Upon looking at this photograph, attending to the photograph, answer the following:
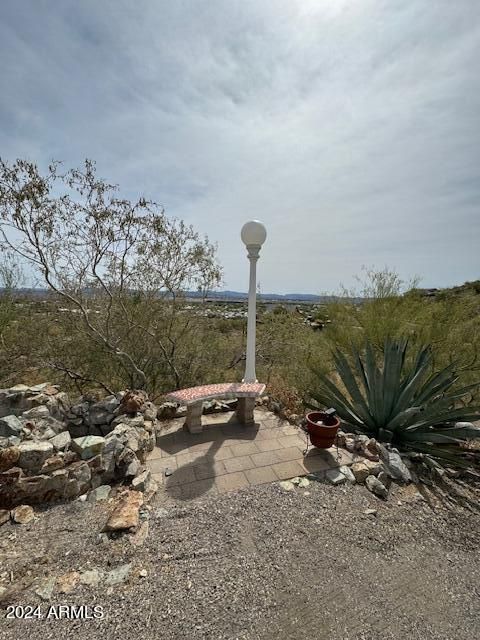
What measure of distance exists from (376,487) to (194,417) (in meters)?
2.05

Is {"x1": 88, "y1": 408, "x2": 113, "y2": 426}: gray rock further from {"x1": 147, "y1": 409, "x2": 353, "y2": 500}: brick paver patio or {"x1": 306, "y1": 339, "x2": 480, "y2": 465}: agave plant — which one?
{"x1": 306, "y1": 339, "x2": 480, "y2": 465}: agave plant

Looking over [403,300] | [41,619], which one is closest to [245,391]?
[41,619]

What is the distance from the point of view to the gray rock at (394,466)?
9.09 feet

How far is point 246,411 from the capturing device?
3.62 metres

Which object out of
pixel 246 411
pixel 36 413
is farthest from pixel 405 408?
pixel 36 413

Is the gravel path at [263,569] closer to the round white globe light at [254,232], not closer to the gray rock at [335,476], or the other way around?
the gray rock at [335,476]

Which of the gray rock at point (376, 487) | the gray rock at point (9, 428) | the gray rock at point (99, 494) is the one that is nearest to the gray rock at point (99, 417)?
the gray rock at point (9, 428)

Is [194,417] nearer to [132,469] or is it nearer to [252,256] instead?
[132,469]

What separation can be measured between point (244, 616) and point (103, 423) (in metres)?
2.47

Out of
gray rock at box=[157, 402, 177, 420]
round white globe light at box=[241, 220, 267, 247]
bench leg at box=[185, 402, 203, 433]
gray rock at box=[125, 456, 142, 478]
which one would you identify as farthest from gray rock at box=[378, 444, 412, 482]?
round white globe light at box=[241, 220, 267, 247]

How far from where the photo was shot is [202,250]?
461 cm

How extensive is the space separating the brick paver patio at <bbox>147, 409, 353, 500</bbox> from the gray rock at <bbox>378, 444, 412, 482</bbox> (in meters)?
0.37

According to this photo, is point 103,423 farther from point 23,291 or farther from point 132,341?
point 23,291

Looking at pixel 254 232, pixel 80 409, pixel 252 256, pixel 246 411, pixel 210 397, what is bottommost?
pixel 246 411
